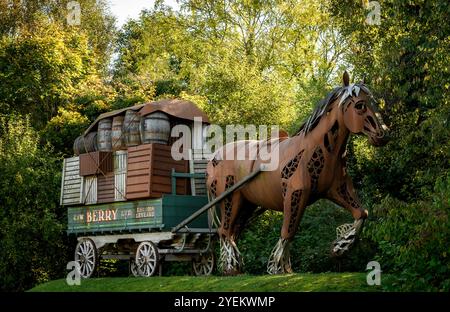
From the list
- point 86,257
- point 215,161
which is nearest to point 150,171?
point 215,161

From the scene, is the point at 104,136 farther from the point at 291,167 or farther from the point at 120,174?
the point at 291,167

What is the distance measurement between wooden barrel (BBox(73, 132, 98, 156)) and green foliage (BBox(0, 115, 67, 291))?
273cm

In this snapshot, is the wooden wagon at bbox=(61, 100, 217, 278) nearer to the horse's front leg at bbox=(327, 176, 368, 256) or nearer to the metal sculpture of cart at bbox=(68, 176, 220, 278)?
the metal sculpture of cart at bbox=(68, 176, 220, 278)

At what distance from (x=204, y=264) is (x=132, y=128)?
368 centimetres

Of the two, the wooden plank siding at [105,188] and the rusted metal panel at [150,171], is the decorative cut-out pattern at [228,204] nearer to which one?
the rusted metal panel at [150,171]

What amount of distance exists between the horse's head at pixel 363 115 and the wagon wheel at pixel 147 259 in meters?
6.25

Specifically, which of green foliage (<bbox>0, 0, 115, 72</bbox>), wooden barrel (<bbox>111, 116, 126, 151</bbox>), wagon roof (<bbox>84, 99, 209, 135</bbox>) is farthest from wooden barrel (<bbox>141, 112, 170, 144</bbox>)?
green foliage (<bbox>0, 0, 115, 72</bbox>)

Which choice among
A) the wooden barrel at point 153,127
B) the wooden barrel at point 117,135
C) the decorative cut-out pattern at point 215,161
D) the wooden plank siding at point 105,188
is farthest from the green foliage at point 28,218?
the decorative cut-out pattern at point 215,161

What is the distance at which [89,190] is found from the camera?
20.9m

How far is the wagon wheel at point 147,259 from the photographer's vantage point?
1903 cm

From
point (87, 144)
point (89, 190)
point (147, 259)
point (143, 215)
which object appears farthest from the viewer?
point (87, 144)

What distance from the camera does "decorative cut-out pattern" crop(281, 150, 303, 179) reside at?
1559 cm

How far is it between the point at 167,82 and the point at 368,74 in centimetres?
1255
